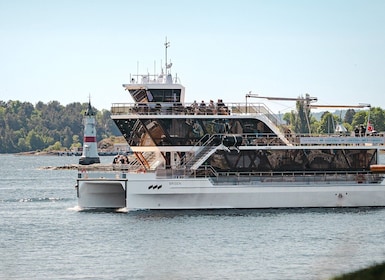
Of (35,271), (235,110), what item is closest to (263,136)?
(235,110)

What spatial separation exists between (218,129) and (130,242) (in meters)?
10.4

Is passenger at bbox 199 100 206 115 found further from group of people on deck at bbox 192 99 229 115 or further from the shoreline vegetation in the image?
the shoreline vegetation

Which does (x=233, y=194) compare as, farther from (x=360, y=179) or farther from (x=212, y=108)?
(x=360, y=179)

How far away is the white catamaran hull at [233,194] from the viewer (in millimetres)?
→ 44688

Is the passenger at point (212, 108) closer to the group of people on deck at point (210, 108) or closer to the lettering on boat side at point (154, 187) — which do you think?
the group of people on deck at point (210, 108)

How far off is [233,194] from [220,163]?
67.8 inches

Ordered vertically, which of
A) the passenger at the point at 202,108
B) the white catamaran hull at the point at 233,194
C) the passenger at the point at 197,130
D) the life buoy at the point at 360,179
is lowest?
the white catamaran hull at the point at 233,194

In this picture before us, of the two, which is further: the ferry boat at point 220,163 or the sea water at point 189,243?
the ferry boat at point 220,163

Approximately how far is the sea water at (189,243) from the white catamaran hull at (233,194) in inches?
19.4

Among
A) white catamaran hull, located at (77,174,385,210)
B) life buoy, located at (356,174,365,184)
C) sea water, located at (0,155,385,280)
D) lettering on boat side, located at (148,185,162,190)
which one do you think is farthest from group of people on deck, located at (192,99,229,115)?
life buoy, located at (356,174,365,184)

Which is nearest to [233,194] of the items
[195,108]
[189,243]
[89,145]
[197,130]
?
[197,130]

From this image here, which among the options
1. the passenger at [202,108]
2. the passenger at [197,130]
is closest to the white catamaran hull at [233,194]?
the passenger at [197,130]

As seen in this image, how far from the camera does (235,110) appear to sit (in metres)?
47.3

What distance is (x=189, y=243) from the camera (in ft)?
121
